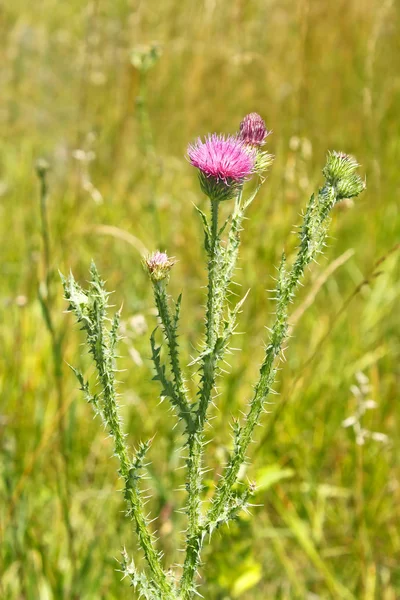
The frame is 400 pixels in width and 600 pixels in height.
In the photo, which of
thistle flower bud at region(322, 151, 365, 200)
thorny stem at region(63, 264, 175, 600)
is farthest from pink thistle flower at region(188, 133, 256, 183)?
thorny stem at region(63, 264, 175, 600)

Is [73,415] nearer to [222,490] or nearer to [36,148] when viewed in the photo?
[222,490]

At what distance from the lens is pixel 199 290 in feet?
9.64

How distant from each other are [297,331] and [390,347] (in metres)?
0.39

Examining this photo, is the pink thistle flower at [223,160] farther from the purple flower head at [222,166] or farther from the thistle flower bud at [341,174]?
the thistle flower bud at [341,174]

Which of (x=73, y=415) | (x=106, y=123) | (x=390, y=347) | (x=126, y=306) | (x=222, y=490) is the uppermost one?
(x=106, y=123)

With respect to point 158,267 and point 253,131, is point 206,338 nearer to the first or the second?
point 158,267

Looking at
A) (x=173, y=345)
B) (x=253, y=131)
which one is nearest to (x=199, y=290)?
(x=253, y=131)

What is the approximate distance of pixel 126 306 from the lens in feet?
9.12

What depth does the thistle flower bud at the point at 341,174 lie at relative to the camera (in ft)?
3.01

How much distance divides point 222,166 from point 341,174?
0.17 metres

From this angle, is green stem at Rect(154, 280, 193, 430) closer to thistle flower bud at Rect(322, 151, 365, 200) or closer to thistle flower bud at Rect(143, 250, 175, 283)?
thistle flower bud at Rect(143, 250, 175, 283)

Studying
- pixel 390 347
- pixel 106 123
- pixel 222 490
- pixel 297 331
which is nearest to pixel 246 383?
pixel 297 331

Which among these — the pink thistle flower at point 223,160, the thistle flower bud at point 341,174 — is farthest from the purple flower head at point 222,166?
the thistle flower bud at point 341,174

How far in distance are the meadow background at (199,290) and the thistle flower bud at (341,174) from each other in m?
0.21
